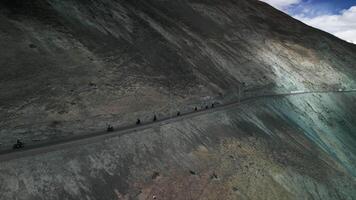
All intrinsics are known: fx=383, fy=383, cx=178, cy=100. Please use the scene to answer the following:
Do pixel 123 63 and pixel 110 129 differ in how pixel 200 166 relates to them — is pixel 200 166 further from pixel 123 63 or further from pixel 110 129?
pixel 123 63

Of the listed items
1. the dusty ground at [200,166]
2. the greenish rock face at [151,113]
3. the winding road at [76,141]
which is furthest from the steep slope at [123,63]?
the dusty ground at [200,166]

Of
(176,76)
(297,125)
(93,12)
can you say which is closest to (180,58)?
(176,76)

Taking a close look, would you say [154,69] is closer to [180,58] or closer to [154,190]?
[180,58]

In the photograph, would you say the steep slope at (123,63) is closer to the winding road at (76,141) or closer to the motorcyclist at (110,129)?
the motorcyclist at (110,129)

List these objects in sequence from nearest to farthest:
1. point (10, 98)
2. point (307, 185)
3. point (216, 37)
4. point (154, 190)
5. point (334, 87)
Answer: point (154, 190), point (10, 98), point (307, 185), point (216, 37), point (334, 87)

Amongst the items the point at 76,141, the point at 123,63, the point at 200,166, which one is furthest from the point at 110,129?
the point at 123,63

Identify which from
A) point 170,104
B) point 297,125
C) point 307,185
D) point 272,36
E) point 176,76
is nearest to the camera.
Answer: point 307,185

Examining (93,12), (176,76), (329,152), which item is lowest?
(329,152)

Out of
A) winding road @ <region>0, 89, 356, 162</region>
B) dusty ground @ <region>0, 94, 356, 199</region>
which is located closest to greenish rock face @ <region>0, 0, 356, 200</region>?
dusty ground @ <region>0, 94, 356, 199</region>
